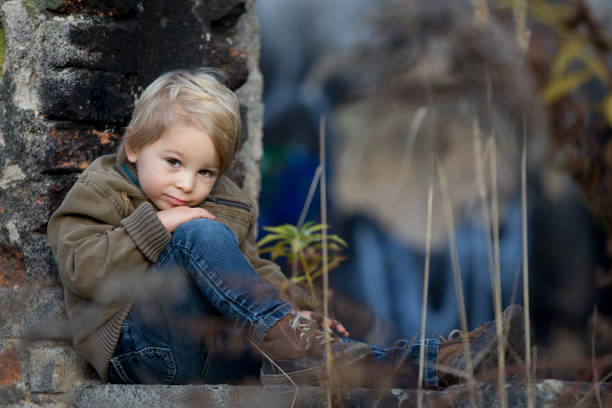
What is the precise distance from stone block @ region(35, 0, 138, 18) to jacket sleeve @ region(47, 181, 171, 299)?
568 mm

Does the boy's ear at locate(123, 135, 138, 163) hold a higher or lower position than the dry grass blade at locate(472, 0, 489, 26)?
lower

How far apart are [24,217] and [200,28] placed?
86 cm

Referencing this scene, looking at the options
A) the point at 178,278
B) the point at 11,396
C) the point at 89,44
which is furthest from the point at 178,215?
the point at 11,396

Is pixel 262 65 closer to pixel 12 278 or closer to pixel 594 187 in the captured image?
pixel 12 278

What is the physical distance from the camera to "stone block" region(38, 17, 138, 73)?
7.06 feet

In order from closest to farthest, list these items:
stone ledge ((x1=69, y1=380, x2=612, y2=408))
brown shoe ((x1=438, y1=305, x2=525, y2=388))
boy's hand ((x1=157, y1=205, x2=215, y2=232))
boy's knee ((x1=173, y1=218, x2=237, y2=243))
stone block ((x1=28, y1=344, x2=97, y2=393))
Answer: stone ledge ((x1=69, y1=380, x2=612, y2=408)) < brown shoe ((x1=438, y1=305, x2=525, y2=388)) < boy's knee ((x1=173, y1=218, x2=237, y2=243)) < boy's hand ((x1=157, y1=205, x2=215, y2=232)) < stone block ((x1=28, y1=344, x2=97, y2=393))

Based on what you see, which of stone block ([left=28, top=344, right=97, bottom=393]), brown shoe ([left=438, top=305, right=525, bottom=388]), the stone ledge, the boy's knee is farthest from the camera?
Answer: stone block ([left=28, top=344, right=97, bottom=393])

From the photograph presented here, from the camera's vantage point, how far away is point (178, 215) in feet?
6.36

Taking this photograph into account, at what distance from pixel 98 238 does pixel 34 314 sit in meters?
0.44

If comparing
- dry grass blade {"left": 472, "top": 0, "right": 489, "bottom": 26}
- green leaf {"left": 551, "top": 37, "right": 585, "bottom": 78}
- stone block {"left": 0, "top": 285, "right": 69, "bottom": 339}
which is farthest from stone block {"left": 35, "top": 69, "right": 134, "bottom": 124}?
green leaf {"left": 551, "top": 37, "right": 585, "bottom": 78}

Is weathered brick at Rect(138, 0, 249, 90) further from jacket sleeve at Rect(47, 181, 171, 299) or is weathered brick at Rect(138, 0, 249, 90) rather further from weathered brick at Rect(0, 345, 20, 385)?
weathered brick at Rect(0, 345, 20, 385)

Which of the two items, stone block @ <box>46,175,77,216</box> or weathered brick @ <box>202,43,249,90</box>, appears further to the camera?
weathered brick @ <box>202,43,249,90</box>

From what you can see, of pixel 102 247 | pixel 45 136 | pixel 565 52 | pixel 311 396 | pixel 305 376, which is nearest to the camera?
pixel 565 52

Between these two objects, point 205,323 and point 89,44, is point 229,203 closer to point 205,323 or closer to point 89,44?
point 205,323
